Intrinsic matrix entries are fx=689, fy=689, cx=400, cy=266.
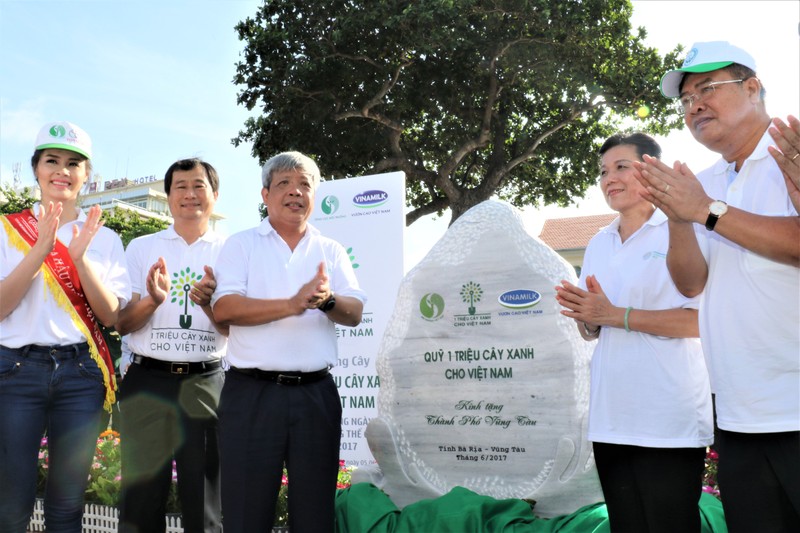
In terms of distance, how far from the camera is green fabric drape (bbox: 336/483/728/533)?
3.26 m

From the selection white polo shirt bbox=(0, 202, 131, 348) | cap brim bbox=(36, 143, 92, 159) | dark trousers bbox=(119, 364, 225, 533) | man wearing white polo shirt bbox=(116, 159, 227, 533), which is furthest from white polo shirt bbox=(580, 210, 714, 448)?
cap brim bbox=(36, 143, 92, 159)

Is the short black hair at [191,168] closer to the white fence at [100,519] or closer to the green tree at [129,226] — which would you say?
the white fence at [100,519]

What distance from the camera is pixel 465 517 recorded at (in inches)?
131

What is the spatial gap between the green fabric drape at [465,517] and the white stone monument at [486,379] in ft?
0.62

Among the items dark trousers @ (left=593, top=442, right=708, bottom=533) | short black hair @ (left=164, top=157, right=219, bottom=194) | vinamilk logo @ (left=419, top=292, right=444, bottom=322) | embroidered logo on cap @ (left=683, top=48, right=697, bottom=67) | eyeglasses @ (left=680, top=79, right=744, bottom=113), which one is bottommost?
dark trousers @ (left=593, top=442, right=708, bottom=533)

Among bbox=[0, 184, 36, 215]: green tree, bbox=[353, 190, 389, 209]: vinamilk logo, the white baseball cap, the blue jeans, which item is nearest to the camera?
the white baseball cap

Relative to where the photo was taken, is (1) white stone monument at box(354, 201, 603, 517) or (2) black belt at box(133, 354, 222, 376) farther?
(1) white stone monument at box(354, 201, 603, 517)

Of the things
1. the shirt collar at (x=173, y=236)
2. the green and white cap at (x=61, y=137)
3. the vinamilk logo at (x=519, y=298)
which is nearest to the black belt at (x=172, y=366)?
the shirt collar at (x=173, y=236)

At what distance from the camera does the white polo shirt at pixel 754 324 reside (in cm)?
190

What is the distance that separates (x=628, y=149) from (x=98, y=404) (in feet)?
7.76

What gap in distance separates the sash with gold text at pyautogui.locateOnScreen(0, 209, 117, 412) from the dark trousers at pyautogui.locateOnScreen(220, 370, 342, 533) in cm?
55

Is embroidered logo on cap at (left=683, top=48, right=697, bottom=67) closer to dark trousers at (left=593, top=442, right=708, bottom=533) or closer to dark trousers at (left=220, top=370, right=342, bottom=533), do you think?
dark trousers at (left=593, top=442, right=708, bottom=533)

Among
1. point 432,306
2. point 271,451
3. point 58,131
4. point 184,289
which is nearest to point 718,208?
point 271,451

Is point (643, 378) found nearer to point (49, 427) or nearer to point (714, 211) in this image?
point (714, 211)
